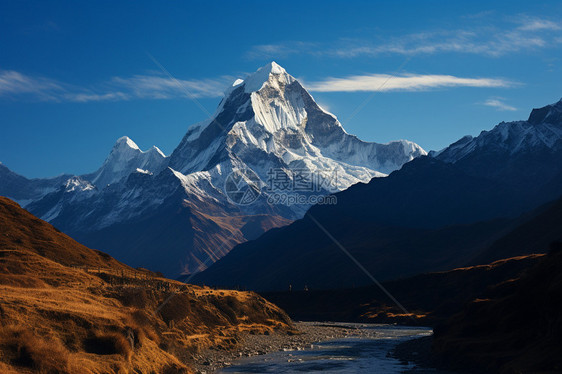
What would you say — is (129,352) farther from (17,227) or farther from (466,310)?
(17,227)

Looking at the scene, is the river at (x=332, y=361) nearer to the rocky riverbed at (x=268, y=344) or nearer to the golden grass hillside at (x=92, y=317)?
the rocky riverbed at (x=268, y=344)

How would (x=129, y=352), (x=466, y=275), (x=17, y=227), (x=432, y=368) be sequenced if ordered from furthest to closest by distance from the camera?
(x=466, y=275)
(x=17, y=227)
(x=432, y=368)
(x=129, y=352)

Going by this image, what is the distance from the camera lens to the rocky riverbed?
73.6m

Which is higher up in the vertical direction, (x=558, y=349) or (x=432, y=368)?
(x=558, y=349)

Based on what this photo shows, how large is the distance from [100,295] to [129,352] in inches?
799

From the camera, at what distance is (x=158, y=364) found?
57250 mm

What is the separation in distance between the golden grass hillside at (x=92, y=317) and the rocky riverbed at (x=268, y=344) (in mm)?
1604

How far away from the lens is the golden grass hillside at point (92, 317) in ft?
150

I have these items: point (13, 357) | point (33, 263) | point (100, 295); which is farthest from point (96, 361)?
point (33, 263)

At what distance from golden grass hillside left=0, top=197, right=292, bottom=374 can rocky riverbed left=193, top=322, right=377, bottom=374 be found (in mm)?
1604

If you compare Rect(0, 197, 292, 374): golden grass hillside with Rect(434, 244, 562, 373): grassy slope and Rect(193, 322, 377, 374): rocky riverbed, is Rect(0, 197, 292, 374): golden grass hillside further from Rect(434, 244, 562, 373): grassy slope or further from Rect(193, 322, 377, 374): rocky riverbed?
Rect(434, 244, 562, 373): grassy slope

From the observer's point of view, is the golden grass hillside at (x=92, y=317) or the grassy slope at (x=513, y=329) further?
the grassy slope at (x=513, y=329)

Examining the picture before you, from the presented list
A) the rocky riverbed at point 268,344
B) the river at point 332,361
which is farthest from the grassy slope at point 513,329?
the rocky riverbed at point 268,344

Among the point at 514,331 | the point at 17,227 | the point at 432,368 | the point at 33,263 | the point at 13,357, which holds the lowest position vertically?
the point at 432,368
